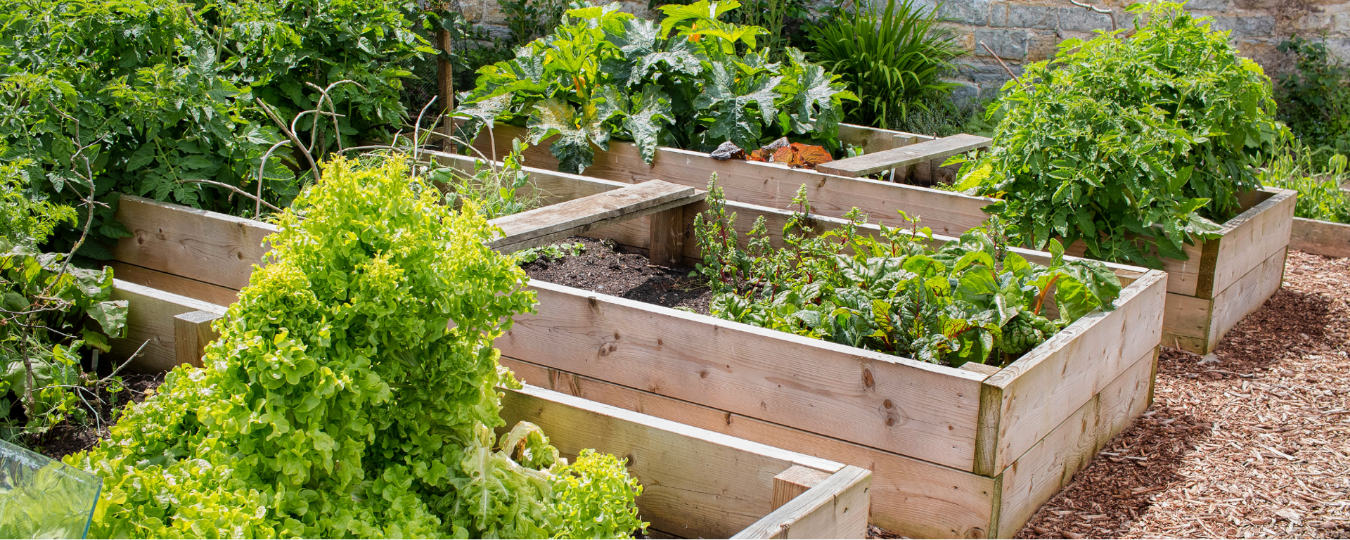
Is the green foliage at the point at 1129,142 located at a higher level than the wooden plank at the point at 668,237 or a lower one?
higher

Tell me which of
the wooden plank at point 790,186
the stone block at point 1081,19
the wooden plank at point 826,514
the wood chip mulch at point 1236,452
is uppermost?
the stone block at point 1081,19

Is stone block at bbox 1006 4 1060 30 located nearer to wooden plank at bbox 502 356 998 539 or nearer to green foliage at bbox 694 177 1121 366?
green foliage at bbox 694 177 1121 366

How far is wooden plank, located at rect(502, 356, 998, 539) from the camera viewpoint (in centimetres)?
233

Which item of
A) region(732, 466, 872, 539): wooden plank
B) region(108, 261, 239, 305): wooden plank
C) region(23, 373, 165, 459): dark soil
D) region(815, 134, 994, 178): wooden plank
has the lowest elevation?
region(23, 373, 165, 459): dark soil

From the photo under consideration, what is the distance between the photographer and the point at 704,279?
3.71 metres

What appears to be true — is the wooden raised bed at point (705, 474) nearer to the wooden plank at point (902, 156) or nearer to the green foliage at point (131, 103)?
the green foliage at point (131, 103)

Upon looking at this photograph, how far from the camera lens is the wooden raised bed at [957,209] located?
368 cm

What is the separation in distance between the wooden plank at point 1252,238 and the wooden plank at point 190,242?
11.0ft

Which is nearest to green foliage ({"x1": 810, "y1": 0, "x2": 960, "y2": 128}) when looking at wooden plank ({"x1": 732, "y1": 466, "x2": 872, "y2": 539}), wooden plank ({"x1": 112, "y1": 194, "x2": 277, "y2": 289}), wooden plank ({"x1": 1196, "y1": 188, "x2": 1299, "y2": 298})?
wooden plank ({"x1": 1196, "y1": 188, "x2": 1299, "y2": 298})

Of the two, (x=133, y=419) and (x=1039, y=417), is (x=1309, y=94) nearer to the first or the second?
(x=1039, y=417)

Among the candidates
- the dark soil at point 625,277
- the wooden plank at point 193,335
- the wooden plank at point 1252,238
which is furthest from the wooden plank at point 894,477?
the wooden plank at point 1252,238

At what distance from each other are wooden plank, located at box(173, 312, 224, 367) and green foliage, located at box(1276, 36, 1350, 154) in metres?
7.17

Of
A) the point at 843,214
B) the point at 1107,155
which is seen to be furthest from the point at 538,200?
A: the point at 1107,155

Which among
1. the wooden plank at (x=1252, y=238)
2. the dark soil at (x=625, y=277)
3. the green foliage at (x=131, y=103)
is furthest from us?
the wooden plank at (x=1252, y=238)
